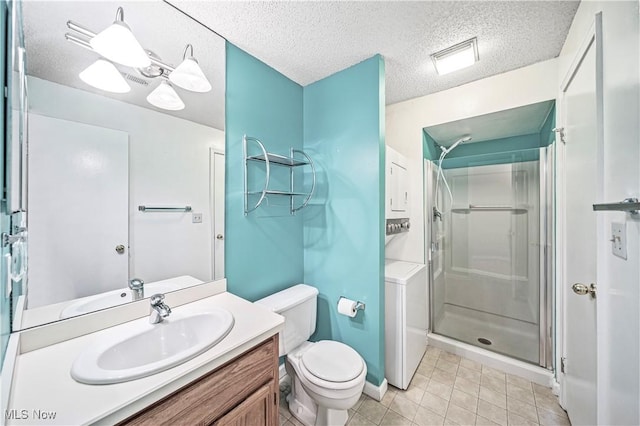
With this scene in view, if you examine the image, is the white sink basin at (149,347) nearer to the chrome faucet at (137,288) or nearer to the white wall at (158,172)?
the chrome faucet at (137,288)

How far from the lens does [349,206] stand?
1754mm

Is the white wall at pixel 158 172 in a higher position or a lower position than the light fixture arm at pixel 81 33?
lower

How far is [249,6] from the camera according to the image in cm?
123

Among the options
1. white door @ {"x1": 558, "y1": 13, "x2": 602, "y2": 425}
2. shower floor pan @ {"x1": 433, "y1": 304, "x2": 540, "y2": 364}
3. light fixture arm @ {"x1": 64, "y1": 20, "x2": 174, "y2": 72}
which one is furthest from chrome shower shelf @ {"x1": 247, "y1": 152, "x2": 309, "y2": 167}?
shower floor pan @ {"x1": 433, "y1": 304, "x2": 540, "y2": 364}

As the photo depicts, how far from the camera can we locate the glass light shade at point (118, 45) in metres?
0.98

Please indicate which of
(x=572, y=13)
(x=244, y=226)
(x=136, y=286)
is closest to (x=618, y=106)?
(x=572, y=13)

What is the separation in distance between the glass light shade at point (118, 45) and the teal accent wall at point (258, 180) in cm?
49

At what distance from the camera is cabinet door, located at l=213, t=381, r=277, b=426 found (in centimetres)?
86

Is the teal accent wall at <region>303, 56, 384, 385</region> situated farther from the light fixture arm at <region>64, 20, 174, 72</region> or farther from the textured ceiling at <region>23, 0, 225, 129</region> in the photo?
the light fixture arm at <region>64, 20, 174, 72</region>

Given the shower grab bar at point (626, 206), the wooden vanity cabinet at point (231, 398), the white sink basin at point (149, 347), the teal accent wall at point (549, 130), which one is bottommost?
the wooden vanity cabinet at point (231, 398)

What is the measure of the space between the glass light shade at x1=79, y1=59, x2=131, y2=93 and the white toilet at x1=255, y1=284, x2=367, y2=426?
1348mm

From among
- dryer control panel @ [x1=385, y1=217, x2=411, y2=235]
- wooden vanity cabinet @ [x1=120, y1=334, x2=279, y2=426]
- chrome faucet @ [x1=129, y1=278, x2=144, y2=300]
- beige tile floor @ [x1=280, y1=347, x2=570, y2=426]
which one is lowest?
beige tile floor @ [x1=280, y1=347, x2=570, y2=426]

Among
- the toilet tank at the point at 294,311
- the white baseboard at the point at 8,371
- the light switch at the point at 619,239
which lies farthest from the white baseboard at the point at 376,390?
the white baseboard at the point at 8,371

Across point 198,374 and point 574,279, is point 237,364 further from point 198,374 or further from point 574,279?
point 574,279
